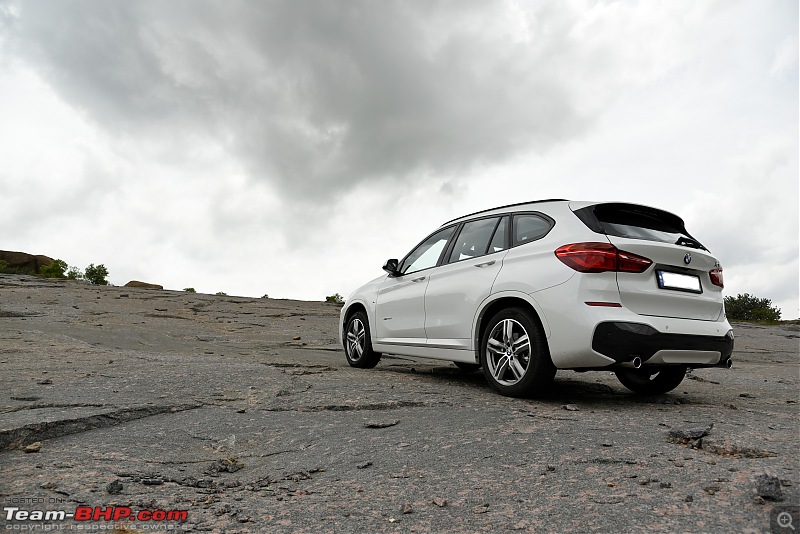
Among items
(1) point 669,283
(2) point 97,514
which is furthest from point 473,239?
(2) point 97,514

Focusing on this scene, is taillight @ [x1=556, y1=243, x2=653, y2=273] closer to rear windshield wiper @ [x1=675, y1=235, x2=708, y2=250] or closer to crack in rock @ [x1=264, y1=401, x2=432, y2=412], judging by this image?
rear windshield wiper @ [x1=675, y1=235, x2=708, y2=250]

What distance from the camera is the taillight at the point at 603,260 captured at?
4.11 metres

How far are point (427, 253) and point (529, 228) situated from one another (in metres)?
1.62

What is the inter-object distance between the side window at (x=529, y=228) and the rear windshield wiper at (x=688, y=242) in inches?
41.7

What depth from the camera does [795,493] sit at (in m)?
2.27

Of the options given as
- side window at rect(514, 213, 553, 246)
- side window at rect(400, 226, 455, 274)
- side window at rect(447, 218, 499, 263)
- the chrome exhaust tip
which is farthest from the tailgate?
side window at rect(400, 226, 455, 274)

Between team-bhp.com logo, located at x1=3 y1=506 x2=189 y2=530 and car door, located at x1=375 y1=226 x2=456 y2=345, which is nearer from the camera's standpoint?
team-bhp.com logo, located at x1=3 y1=506 x2=189 y2=530

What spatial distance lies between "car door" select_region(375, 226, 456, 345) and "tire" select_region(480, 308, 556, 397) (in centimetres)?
115

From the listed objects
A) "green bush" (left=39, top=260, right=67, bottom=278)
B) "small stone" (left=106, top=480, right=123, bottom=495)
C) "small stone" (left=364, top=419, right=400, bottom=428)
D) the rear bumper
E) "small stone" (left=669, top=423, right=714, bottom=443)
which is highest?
"green bush" (left=39, top=260, right=67, bottom=278)

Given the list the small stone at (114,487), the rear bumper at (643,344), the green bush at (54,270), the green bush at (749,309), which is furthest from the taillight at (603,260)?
the green bush at (54,270)

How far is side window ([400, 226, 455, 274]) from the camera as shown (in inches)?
237

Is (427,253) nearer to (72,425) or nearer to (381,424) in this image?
(381,424)

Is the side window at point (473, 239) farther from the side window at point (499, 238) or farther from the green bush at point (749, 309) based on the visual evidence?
the green bush at point (749, 309)

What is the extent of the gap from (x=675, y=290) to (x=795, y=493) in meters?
2.23
